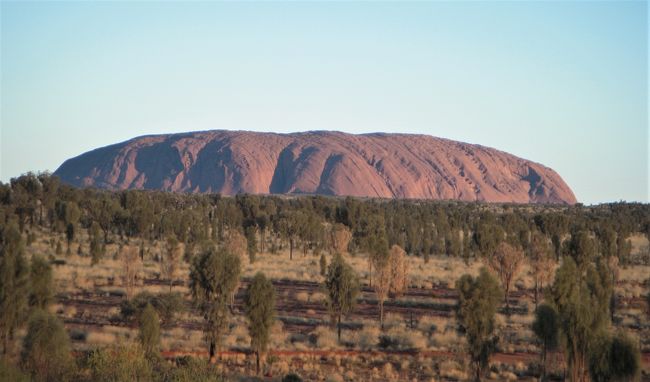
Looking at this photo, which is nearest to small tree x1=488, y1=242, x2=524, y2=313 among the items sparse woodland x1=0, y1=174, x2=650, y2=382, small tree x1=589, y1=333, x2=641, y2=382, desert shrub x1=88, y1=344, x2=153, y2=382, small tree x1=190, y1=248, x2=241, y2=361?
sparse woodland x1=0, y1=174, x2=650, y2=382

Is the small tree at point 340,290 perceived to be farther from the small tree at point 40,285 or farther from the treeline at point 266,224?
the treeline at point 266,224

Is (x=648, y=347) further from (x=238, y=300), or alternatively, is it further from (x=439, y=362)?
(x=238, y=300)

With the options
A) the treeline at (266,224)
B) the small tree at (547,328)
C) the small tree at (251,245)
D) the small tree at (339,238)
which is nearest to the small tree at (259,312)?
the small tree at (547,328)

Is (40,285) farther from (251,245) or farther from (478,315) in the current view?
(251,245)

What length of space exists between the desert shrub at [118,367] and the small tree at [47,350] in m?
0.70

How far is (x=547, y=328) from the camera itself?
25.2 meters

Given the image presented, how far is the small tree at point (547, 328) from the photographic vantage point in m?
25.0

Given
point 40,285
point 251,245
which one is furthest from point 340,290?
point 251,245

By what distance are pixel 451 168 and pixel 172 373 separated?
181 m

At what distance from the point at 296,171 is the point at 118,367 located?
160 meters

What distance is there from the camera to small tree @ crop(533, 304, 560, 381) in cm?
2496

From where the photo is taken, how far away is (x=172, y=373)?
769 inches

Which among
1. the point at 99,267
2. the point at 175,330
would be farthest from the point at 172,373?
the point at 99,267

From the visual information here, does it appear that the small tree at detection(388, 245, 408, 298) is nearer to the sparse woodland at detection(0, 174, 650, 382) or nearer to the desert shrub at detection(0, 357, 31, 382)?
the sparse woodland at detection(0, 174, 650, 382)
